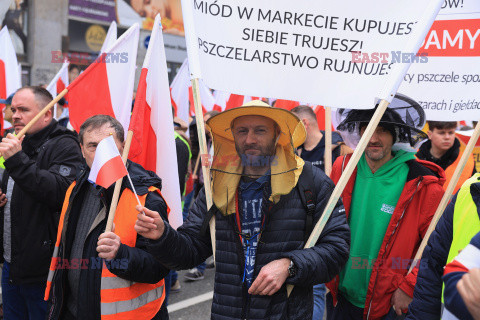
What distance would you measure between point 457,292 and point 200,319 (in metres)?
3.81

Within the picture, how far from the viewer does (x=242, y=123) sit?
2.61 metres

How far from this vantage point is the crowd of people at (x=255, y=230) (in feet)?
7.74

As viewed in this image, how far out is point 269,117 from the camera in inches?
102

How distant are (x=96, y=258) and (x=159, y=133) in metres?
0.97

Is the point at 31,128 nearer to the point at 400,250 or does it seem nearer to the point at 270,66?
the point at 270,66

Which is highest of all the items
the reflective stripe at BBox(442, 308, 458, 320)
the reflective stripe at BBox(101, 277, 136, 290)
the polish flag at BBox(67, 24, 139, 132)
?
the polish flag at BBox(67, 24, 139, 132)

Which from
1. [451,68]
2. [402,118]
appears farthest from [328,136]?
[451,68]

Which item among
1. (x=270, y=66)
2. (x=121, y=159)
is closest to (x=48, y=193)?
(x=121, y=159)

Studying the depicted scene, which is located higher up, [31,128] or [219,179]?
[31,128]

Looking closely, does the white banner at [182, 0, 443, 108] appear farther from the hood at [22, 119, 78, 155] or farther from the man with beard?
the man with beard

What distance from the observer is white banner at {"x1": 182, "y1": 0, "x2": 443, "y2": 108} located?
2609mm

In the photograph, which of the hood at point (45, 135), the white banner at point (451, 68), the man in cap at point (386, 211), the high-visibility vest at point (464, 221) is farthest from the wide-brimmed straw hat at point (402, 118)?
the hood at point (45, 135)

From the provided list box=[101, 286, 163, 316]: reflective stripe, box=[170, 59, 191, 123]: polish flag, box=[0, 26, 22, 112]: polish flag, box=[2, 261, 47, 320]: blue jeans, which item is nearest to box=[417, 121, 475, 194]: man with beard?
box=[170, 59, 191, 123]: polish flag

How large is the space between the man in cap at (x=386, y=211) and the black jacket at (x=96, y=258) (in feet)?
3.71
